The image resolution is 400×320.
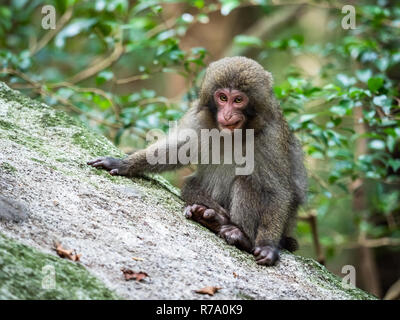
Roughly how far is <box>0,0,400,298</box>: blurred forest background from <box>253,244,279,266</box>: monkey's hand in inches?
74.3

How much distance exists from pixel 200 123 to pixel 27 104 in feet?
6.77

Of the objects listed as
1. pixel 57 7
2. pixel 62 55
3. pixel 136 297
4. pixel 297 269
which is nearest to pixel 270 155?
pixel 297 269

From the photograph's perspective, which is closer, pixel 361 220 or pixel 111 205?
pixel 111 205

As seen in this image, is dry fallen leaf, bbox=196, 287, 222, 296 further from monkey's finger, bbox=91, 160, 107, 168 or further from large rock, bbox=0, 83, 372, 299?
monkey's finger, bbox=91, 160, 107, 168

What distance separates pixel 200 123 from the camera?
557cm

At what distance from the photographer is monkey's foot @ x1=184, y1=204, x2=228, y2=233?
16.9ft

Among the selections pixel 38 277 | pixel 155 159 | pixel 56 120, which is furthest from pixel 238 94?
pixel 38 277

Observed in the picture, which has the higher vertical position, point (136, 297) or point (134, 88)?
point (134, 88)

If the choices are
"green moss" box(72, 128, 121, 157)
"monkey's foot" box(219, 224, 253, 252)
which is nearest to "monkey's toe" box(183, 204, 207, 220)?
"monkey's foot" box(219, 224, 253, 252)

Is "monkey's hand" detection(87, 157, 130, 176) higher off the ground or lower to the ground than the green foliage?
lower

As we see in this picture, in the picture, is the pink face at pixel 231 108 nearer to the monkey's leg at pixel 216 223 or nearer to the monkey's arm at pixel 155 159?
the monkey's arm at pixel 155 159

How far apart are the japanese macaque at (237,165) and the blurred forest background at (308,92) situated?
0.97 m

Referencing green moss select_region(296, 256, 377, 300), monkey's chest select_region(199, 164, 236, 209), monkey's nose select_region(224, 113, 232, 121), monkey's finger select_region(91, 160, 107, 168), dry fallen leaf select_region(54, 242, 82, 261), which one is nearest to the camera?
dry fallen leaf select_region(54, 242, 82, 261)

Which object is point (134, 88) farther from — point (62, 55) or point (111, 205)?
point (111, 205)
